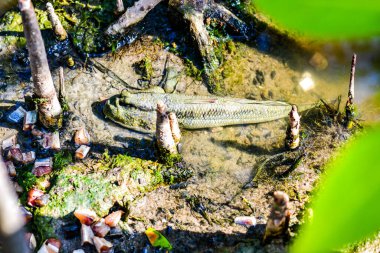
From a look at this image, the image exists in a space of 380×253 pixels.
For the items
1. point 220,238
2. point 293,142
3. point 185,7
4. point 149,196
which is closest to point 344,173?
point 220,238

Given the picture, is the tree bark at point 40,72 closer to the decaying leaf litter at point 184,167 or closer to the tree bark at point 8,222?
the decaying leaf litter at point 184,167

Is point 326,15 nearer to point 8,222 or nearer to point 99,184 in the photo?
point 8,222

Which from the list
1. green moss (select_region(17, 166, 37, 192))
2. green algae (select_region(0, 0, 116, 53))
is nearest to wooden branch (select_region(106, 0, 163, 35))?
green algae (select_region(0, 0, 116, 53))

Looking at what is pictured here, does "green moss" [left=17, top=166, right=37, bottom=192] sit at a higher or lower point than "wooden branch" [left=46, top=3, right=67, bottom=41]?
lower

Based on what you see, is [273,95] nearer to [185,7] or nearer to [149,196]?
[185,7]

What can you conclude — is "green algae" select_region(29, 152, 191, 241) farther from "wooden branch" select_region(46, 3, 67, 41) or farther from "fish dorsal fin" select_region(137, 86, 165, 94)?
"wooden branch" select_region(46, 3, 67, 41)
